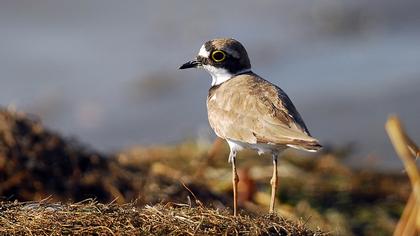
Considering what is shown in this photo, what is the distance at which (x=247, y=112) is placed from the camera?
679cm

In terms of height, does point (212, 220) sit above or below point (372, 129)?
above

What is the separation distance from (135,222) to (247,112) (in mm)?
1587

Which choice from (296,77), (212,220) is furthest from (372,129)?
(212,220)

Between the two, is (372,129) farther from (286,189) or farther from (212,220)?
(212,220)

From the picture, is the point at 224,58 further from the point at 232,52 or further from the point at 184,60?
the point at 184,60

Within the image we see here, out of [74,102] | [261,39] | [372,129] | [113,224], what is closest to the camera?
[113,224]

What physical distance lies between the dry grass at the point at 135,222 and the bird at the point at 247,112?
2.72ft

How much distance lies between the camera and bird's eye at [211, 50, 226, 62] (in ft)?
24.7

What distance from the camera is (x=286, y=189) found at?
1041 cm

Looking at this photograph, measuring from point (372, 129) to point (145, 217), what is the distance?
27.5ft

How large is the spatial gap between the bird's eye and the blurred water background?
435 cm

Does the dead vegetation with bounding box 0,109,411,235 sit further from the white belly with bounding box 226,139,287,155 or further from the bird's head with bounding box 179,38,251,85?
the white belly with bounding box 226,139,287,155

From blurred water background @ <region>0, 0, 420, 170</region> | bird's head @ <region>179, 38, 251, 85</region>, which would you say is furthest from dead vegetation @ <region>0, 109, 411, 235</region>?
bird's head @ <region>179, 38, 251, 85</region>

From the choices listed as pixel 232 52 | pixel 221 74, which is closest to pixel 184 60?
pixel 221 74
